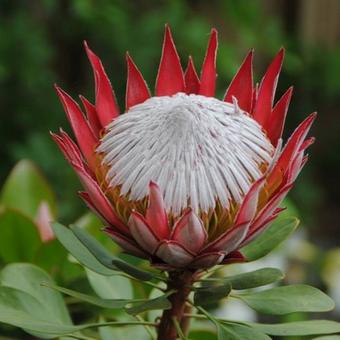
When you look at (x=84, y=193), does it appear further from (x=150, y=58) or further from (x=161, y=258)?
(x=150, y=58)

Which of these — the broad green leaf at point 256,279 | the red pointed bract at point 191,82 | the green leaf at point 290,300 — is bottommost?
the green leaf at point 290,300

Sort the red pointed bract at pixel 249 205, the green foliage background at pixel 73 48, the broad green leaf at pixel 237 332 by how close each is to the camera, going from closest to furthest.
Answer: the red pointed bract at pixel 249 205, the broad green leaf at pixel 237 332, the green foliage background at pixel 73 48

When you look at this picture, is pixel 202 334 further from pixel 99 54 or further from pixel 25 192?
pixel 99 54

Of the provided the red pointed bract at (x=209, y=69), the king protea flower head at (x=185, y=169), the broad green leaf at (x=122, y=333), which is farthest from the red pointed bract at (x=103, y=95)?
the broad green leaf at (x=122, y=333)

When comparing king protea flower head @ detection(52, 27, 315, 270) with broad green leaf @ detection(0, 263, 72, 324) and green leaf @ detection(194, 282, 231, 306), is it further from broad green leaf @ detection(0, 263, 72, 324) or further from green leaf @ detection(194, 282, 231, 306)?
broad green leaf @ detection(0, 263, 72, 324)

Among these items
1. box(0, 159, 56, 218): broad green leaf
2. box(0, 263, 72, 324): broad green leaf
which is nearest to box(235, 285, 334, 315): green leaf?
box(0, 263, 72, 324): broad green leaf

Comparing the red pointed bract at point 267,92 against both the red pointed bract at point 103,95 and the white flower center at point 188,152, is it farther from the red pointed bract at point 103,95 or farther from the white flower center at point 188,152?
the red pointed bract at point 103,95

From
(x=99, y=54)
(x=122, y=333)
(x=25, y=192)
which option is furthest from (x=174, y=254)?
(x=99, y=54)
